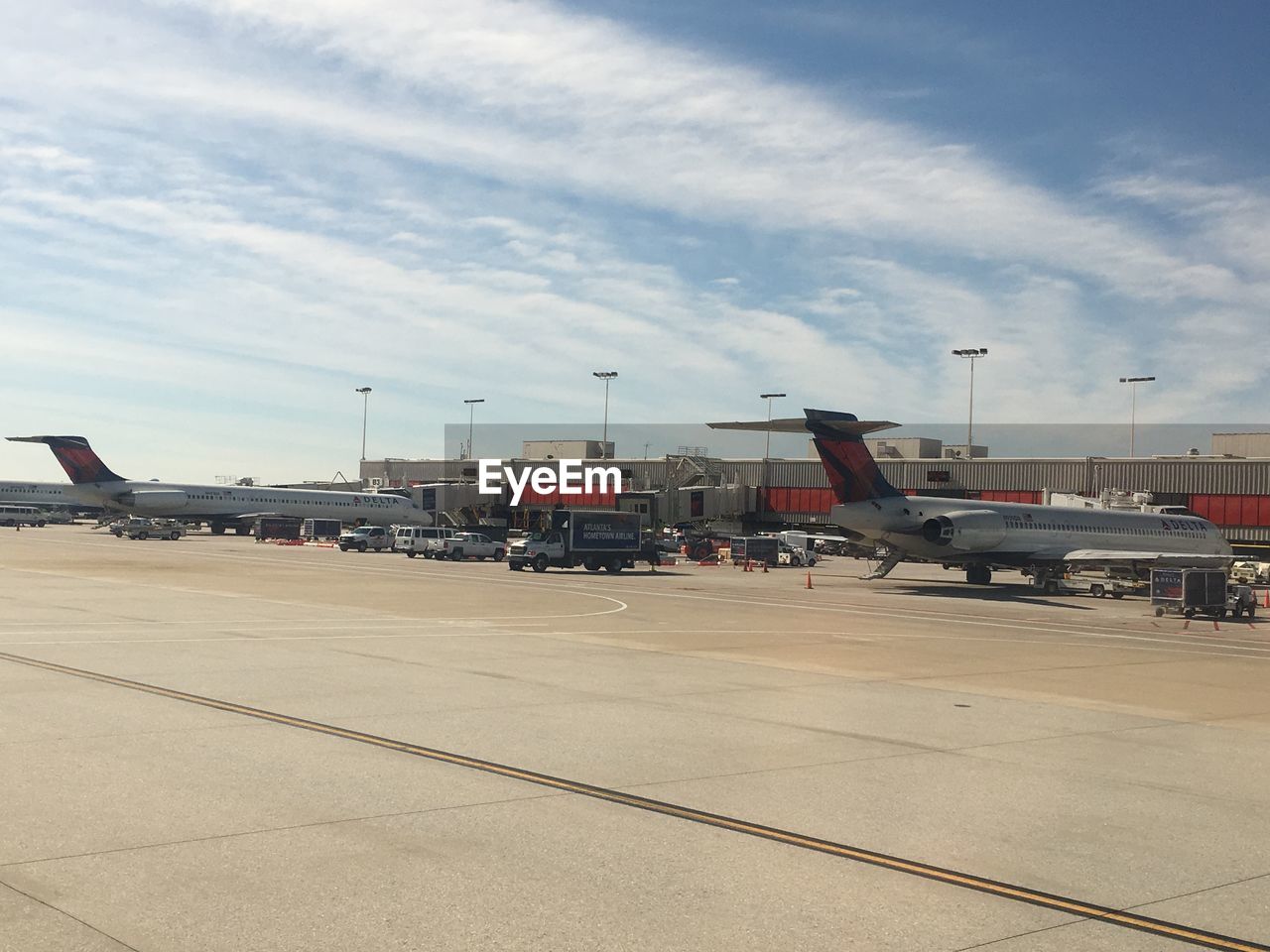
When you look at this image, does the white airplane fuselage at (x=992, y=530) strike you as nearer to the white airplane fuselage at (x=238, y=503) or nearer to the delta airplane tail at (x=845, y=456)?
the delta airplane tail at (x=845, y=456)

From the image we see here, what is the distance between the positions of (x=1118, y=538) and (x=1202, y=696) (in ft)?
124

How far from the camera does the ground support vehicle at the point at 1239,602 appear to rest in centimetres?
4050

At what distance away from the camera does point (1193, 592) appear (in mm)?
39344

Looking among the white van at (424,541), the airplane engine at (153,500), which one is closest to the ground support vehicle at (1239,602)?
the white van at (424,541)

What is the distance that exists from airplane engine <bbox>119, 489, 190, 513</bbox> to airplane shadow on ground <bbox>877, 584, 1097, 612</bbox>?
62.6m

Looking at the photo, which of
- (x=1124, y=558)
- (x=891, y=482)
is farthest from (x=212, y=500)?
(x=1124, y=558)

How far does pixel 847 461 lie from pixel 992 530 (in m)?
6.98

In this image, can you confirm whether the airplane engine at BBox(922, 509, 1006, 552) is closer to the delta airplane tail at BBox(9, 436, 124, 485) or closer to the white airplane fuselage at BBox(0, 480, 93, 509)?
the delta airplane tail at BBox(9, 436, 124, 485)

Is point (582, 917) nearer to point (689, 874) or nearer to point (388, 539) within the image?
point (689, 874)

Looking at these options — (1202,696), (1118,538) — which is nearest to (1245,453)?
(1118,538)

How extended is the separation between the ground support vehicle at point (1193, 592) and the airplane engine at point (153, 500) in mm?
76049

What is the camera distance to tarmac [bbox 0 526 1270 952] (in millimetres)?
7898

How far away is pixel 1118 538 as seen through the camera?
2203 inches

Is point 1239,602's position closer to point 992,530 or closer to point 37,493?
point 992,530
